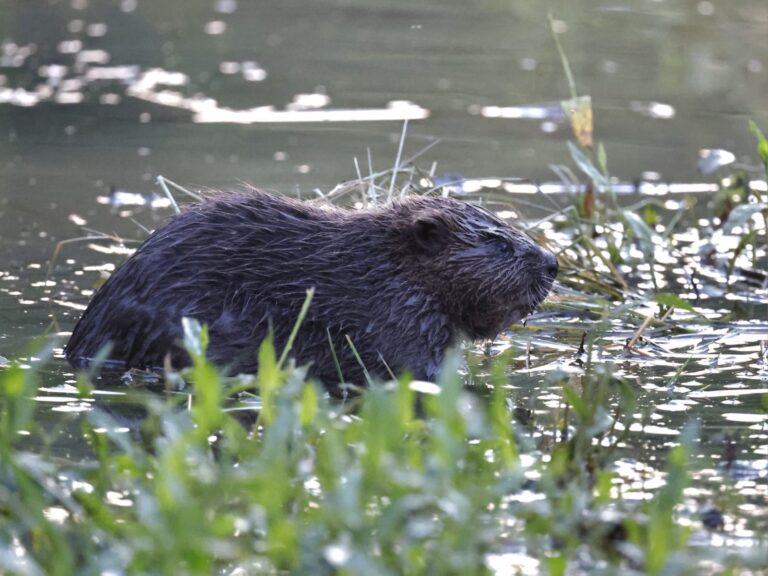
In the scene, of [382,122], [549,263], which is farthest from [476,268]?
[382,122]

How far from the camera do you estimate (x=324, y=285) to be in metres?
4.12

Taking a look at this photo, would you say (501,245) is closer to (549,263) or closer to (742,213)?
(549,263)

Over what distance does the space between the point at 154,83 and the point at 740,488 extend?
220 inches

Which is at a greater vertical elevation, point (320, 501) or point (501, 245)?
point (320, 501)

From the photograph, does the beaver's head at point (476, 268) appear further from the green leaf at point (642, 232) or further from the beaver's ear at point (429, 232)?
the green leaf at point (642, 232)

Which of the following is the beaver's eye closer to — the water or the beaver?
the beaver

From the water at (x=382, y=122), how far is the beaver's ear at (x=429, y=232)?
0.41 meters

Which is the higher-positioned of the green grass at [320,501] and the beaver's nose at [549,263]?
the green grass at [320,501]

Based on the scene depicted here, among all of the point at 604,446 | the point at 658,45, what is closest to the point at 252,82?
the point at 658,45

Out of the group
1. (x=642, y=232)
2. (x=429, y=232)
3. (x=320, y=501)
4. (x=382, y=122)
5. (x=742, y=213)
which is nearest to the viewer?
(x=320, y=501)

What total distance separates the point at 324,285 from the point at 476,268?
48 cm

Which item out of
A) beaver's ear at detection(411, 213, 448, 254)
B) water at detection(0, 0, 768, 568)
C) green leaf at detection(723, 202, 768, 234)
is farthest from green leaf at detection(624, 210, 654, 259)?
beaver's ear at detection(411, 213, 448, 254)

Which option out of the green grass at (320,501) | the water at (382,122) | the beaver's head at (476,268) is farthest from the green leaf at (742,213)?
the green grass at (320,501)

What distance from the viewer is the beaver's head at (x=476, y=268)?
14.1ft
